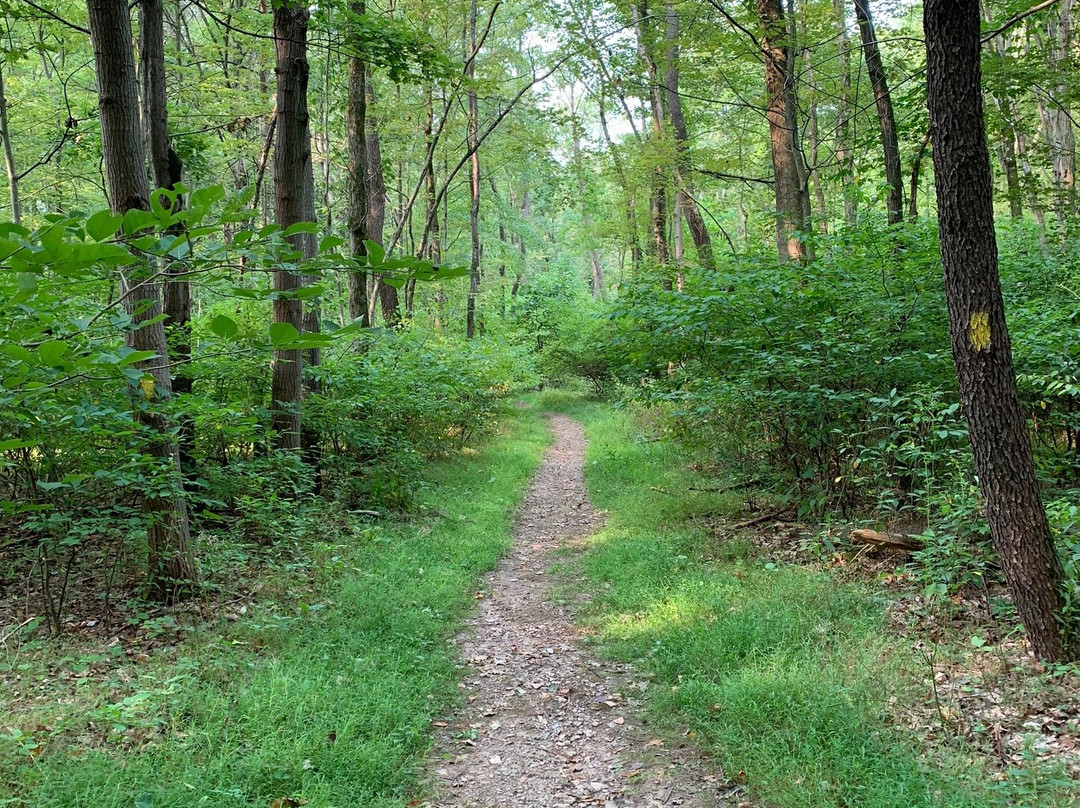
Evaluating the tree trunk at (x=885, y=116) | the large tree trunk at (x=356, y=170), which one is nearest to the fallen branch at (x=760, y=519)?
the tree trunk at (x=885, y=116)

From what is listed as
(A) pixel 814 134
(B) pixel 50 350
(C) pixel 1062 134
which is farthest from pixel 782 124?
(C) pixel 1062 134

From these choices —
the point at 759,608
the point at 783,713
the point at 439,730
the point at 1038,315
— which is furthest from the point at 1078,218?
the point at 439,730

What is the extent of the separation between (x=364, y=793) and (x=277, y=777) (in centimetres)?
44

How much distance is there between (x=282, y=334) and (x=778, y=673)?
12.6 feet

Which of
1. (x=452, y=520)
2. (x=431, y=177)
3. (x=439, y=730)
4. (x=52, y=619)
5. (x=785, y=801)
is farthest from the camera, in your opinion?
(x=431, y=177)

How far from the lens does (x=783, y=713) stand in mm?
3723

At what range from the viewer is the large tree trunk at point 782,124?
8898 millimetres

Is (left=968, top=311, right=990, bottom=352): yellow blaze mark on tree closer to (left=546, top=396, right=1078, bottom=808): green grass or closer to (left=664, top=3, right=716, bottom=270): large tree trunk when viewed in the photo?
(left=546, top=396, right=1078, bottom=808): green grass

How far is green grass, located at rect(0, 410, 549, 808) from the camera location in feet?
9.74

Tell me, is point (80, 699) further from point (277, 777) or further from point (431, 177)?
point (431, 177)

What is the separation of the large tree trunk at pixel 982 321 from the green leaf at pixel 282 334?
3931 millimetres

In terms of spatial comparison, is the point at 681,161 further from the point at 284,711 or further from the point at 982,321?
the point at 284,711

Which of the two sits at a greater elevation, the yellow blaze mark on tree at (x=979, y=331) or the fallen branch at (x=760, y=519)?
the yellow blaze mark on tree at (x=979, y=331)

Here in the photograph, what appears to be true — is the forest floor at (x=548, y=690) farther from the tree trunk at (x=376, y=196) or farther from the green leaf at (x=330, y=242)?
the tree trunk at (x=376, y=196)
